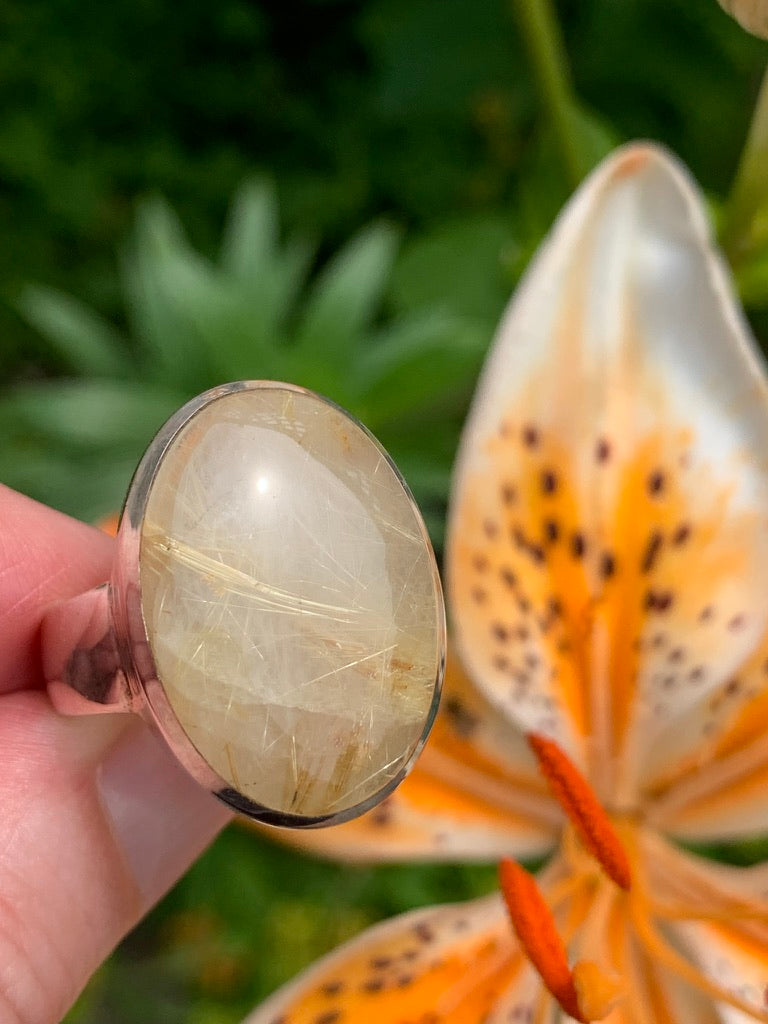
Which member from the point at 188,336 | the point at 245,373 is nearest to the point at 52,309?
the point at 188,336

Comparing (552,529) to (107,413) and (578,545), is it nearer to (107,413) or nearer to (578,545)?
(578,545)

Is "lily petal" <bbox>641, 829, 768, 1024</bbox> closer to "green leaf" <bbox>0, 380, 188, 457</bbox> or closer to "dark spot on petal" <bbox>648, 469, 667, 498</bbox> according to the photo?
"dark spot on petal" <bbox>648, 469, 667, 498</bbox>

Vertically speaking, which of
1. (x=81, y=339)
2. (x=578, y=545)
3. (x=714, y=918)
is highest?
(x=578, y=545)

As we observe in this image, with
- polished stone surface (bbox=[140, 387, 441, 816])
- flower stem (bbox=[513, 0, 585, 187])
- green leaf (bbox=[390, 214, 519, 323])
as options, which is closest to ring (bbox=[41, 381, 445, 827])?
polished stone surface (bbox=[140, 387, 441, 816])

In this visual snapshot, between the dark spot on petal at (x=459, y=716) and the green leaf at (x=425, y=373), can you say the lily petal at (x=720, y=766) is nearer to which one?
the dark spot on petal at (x=459, y=716)

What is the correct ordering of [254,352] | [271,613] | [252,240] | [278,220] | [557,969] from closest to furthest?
[271,613] → [557,969] → [254,352] → [252,240] → [278,220]

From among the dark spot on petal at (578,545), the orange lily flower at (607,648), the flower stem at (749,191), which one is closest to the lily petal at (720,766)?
Answer: the orange lily flower at (607,648)

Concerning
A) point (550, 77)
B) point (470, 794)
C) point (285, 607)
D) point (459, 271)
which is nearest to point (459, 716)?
point (470, 794)
